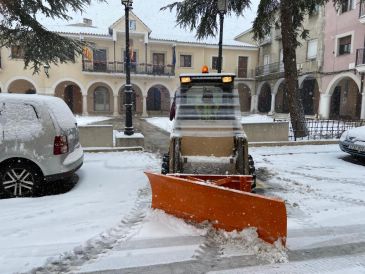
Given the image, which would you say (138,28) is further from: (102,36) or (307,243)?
(307,243)

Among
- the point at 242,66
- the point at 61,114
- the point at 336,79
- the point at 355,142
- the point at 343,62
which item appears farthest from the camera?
the point at 242,66

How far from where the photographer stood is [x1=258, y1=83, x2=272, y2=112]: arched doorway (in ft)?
104

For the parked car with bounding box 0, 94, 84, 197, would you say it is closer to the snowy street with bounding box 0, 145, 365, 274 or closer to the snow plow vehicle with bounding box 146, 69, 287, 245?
the snowy street with bounding box 0, 145, 365, 274

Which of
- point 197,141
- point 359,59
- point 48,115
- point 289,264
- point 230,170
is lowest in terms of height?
point 289,264

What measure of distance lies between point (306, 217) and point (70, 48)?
935cm

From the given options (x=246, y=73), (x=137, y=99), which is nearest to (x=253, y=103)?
(x=246, y=73)

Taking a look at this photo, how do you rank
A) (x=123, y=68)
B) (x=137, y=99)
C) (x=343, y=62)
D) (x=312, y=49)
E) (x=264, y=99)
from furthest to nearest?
(x=264, y=99)
(x=137, y=99)
(x=123, y=68)
(x=312, y=49)
(x=343, y=62)

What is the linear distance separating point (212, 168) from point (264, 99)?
94.2 feet

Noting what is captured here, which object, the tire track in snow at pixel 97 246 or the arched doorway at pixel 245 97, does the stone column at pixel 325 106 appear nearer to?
the arched doorway at pixel 245 97

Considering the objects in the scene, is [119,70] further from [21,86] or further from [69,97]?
[21,86]

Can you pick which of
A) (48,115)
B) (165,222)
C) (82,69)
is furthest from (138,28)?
(165,222)

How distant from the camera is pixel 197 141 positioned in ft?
16.8

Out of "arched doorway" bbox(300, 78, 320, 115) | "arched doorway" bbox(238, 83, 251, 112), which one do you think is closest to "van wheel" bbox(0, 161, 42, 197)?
"arched doorway" bbox(300, 78, 320, 115)

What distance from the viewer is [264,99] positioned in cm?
3209
